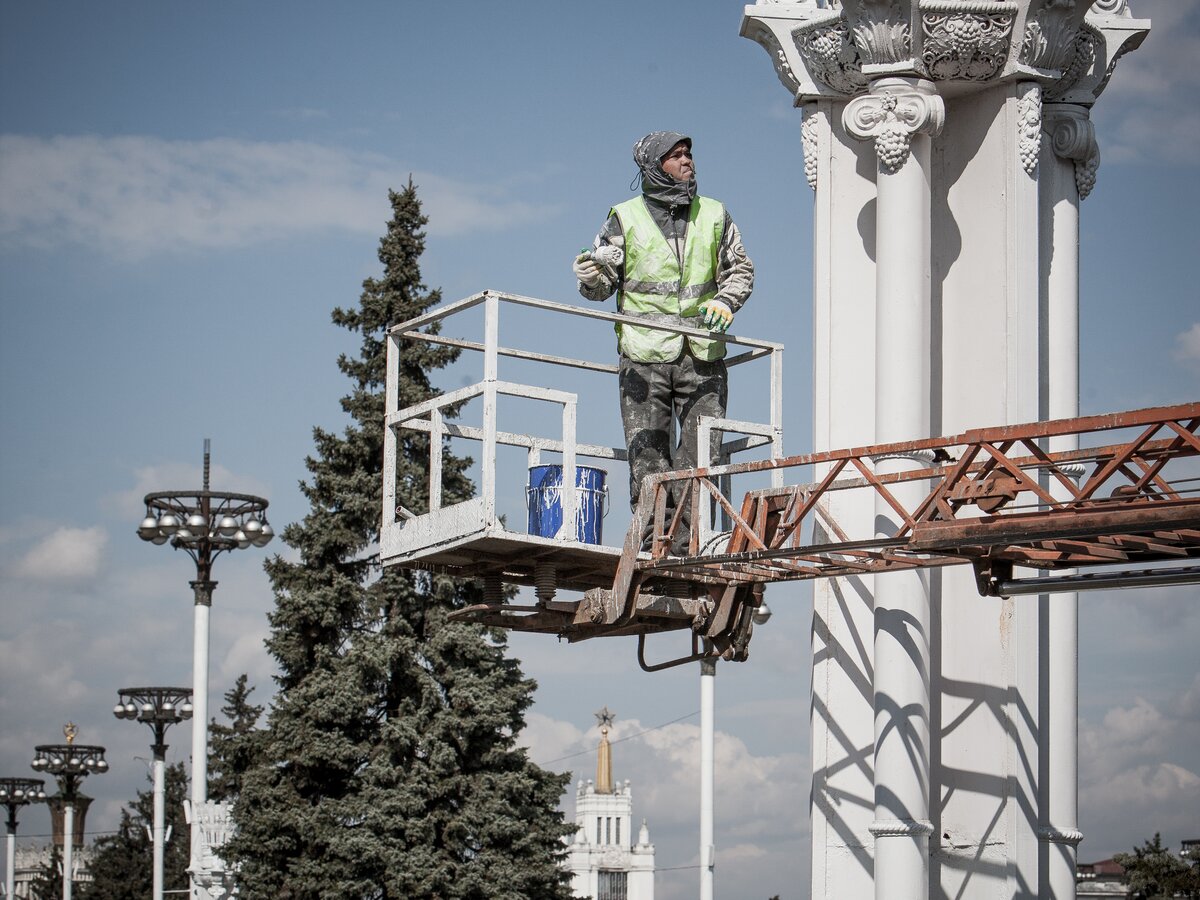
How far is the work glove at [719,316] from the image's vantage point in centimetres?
1509

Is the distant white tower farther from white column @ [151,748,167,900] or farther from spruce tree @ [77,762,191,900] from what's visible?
white column @ [151,748,167,900]

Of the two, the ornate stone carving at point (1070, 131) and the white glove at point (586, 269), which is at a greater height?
the ornate stone carving at point (1070, 131)

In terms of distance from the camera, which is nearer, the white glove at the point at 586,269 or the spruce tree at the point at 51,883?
the white glove at the point at 586,269

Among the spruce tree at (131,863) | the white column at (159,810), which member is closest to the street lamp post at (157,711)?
the white column at (159,810)

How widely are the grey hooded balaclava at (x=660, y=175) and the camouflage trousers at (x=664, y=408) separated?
3.77ft

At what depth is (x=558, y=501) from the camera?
48.4 ft

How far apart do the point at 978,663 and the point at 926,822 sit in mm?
1570

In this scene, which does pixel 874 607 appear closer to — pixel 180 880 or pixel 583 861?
pixel 180 880

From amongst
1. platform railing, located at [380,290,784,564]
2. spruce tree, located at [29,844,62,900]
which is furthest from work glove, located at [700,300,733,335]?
spruce tree, located at [29,844,62,900]

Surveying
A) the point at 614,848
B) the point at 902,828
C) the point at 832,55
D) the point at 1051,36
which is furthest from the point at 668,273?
the point at 614,848

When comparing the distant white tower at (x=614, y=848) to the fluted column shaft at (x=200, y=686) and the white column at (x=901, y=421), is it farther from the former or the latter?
the white column at (x=901, y=421)

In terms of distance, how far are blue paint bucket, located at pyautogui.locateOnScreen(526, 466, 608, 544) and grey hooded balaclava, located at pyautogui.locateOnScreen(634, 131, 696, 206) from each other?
6.93 ft

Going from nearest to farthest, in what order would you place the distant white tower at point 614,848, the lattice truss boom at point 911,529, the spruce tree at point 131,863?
the lattice truss boom at point 911,529, the spruce tree at point 131,863, the distant white tower at point 614,848

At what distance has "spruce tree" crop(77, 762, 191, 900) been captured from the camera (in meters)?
53.4
